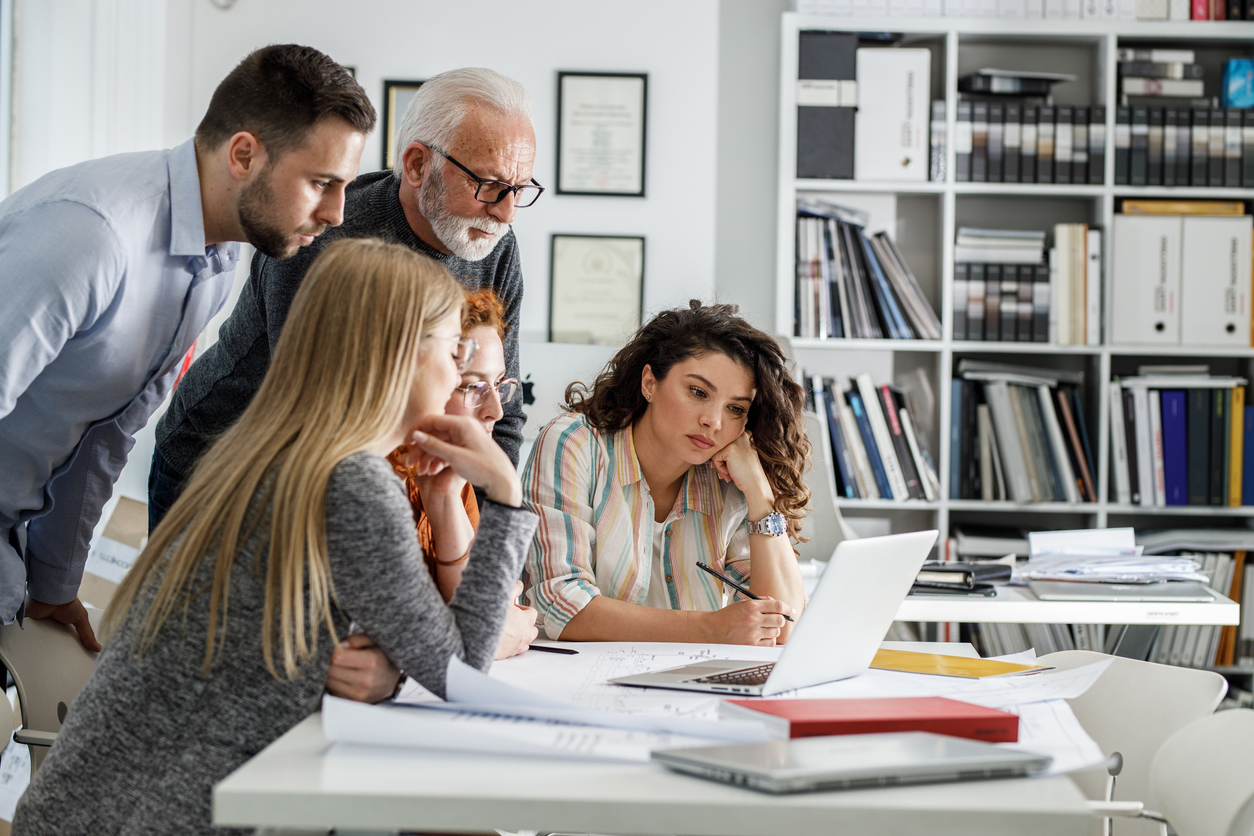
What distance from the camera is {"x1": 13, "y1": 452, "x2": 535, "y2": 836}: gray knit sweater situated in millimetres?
960

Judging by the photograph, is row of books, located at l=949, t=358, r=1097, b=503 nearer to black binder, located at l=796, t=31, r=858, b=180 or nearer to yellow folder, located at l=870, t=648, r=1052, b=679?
black binder, located at l=796, t=31, r=858, b=180

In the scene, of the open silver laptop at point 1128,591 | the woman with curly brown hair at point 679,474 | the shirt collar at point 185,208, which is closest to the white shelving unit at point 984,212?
the open silver laptop at point 1128,591

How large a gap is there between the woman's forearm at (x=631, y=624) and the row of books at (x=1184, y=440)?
2.20m

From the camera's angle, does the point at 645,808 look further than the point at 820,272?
No

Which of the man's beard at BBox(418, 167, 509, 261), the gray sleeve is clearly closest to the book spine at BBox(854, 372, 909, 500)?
the gray sleeve

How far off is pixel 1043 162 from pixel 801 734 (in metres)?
2.80

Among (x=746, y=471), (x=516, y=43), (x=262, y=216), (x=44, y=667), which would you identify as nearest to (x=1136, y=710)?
(x=746, y=471)

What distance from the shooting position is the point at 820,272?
10.8 feet

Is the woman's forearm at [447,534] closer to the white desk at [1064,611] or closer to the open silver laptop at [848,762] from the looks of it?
the open silver laptop at [848,762]

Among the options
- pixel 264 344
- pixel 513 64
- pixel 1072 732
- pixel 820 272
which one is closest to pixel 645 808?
pixel 1072 732

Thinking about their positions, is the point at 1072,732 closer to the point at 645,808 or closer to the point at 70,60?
the point at 645,808

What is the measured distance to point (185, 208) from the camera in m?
1.47

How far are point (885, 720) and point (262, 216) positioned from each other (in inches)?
42.8

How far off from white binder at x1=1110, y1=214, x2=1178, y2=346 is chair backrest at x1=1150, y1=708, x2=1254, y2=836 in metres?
2.24
